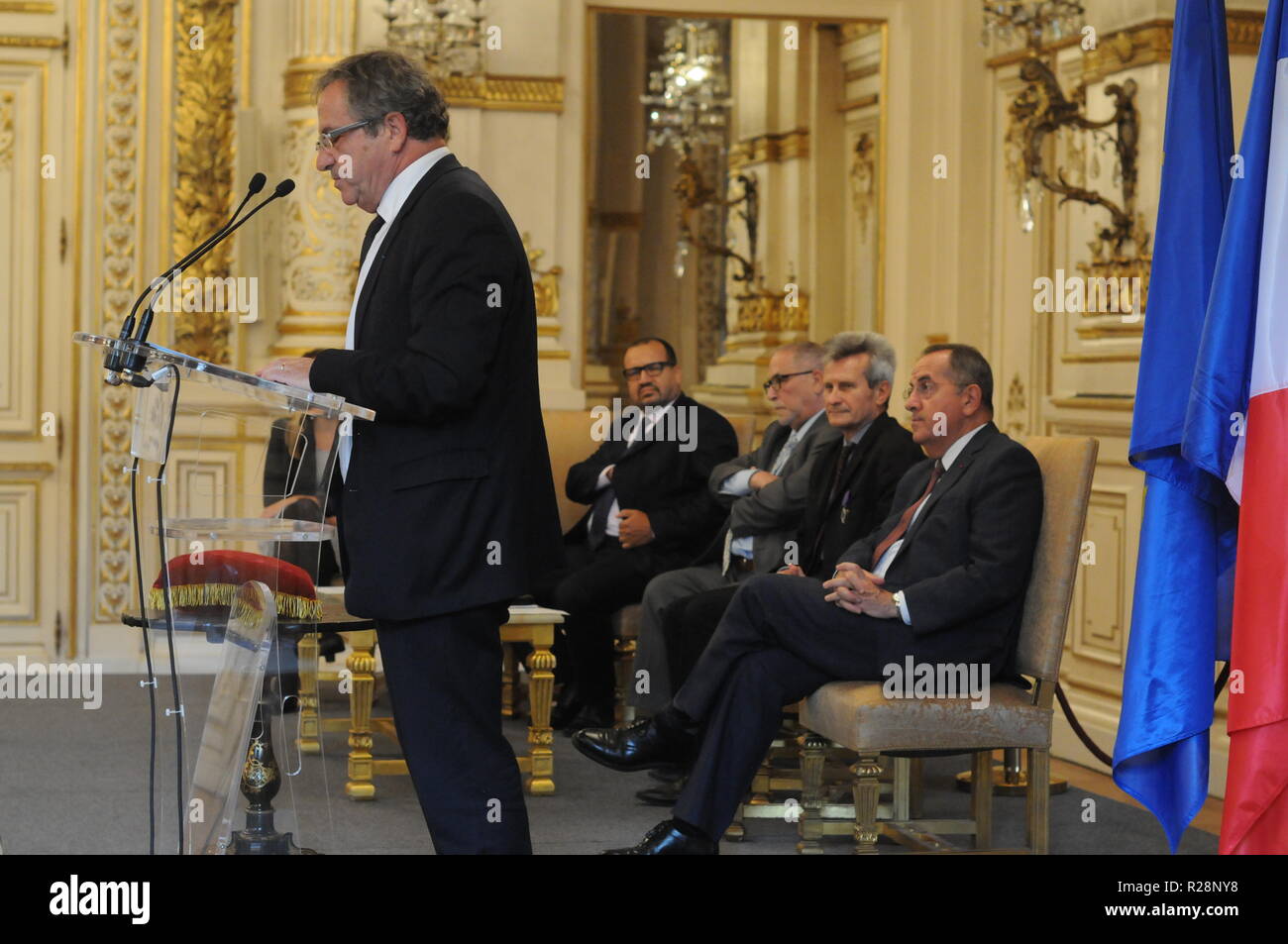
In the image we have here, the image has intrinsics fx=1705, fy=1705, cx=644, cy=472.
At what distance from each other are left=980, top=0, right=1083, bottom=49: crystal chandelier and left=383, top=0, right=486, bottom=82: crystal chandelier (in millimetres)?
2044

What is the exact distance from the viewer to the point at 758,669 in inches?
157

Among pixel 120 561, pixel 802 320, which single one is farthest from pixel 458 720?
pixel 802 320

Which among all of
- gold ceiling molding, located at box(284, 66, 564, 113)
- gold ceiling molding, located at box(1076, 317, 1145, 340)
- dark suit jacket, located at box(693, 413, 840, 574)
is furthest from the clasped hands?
gold ceiling molding, located at box(284, 66, 564, 113)

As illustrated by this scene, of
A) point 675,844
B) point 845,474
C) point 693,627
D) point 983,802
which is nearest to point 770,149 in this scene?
point 845,474

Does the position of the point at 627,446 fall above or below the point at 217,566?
above

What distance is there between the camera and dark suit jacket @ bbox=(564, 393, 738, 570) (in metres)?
5.65

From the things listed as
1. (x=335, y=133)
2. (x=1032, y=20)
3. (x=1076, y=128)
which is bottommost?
(x=335, y=133)

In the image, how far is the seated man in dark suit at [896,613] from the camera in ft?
12.8

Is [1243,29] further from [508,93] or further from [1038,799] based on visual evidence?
[508,93]

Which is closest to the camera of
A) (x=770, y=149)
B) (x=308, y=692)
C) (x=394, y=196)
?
(x=394, y=196)

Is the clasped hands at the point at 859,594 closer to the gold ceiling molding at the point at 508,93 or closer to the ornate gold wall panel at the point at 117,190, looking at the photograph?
the gold ceiling molding at the point at 508,93

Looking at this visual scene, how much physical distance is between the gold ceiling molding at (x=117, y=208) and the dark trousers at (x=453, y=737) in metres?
4.27

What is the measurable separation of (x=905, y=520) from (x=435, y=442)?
178 centimetres

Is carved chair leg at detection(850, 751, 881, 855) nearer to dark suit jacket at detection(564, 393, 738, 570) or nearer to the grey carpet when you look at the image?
the grey carpet
